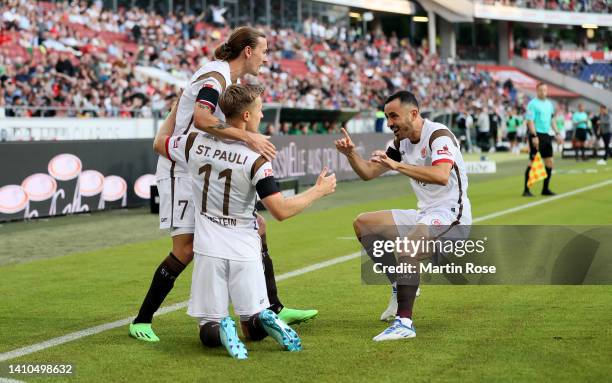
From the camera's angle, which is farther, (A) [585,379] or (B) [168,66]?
(B) [168,66]

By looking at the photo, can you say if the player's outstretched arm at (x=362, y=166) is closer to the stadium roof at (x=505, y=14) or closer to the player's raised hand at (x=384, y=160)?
the player's raised hand at (x=384, y=160)

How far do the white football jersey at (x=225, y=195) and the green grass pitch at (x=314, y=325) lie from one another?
0.72 meters

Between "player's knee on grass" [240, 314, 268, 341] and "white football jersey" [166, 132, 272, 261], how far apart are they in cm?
44

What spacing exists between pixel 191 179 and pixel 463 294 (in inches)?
122

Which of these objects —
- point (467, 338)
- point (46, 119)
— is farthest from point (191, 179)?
point (46, 119)

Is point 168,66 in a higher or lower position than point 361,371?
higher

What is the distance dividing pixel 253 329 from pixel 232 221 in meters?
0.79

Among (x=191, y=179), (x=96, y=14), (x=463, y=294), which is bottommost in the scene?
(x=463, y=294)

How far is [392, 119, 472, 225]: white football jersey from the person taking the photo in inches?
305

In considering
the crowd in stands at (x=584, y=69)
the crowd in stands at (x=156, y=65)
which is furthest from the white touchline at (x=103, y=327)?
the crowd in stands at (x=584, y=69)

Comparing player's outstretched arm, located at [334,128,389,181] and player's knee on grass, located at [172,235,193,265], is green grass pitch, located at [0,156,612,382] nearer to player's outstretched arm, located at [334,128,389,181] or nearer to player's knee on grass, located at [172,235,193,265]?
player's knee on grass, located at [172,235,193,265]

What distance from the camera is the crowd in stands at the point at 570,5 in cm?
7888

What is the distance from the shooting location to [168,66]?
32781mm

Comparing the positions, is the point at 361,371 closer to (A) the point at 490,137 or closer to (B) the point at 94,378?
(B) the point at 94,378
